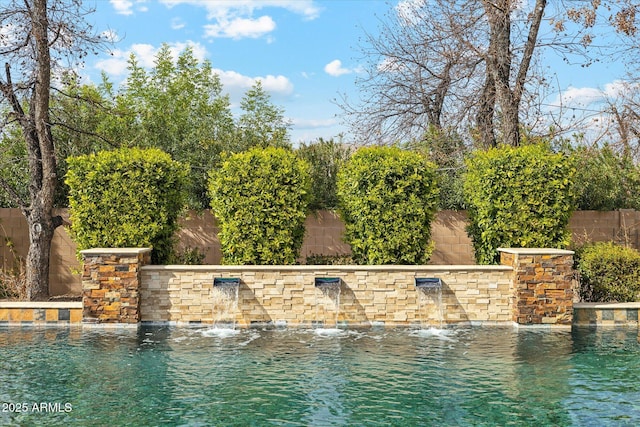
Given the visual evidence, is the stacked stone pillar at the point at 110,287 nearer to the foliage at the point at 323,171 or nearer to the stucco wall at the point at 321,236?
the stucco wall at the point at 321,236

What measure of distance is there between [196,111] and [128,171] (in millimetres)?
9341

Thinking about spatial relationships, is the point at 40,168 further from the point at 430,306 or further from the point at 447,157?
the point at 447,157

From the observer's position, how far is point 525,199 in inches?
499

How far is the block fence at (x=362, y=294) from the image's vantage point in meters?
11.4

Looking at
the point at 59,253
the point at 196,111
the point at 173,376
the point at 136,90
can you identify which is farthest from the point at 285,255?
the point at 136,90

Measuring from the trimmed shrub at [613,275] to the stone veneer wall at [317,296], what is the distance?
7.27ft

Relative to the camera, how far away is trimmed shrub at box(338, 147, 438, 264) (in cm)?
1245

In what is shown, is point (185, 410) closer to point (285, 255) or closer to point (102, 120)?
point (285, 255)

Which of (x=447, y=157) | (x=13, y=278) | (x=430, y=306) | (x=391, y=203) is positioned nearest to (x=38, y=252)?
(x=13, y=278)

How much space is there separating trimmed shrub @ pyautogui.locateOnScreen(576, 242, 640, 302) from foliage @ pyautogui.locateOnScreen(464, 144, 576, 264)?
0.71m

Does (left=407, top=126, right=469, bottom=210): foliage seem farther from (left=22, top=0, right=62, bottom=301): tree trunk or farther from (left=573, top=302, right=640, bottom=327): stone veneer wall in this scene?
(left=22, top=0, right=62, bottom=301): tree trunk

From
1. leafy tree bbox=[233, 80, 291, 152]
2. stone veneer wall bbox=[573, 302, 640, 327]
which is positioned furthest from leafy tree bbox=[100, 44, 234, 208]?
stone veneer wall bbox=[573, 302, 640, 327]

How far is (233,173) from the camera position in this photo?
12.4 m

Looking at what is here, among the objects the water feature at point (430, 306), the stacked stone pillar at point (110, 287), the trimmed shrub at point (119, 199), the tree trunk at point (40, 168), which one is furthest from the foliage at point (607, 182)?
the tree trunk at point (40, 168)
